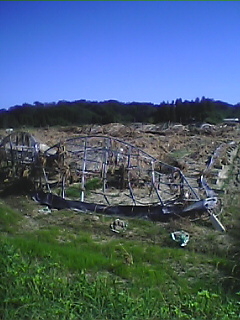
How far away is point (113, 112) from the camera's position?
81.1ft

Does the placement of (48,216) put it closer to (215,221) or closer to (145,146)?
(215,221)

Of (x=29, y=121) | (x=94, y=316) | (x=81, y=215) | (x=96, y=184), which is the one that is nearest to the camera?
(x=94, y=316)

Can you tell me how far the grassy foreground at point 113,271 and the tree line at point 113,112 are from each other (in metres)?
14.7

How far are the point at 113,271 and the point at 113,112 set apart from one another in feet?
67.3

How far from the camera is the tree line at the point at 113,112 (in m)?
21.7

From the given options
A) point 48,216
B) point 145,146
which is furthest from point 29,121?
point 48,216

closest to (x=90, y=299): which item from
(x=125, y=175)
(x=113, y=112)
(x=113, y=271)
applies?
(x=113, y=271)

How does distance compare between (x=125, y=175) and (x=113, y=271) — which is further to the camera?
(x=125, y=175)

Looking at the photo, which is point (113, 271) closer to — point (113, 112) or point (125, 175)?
point (125, 175)

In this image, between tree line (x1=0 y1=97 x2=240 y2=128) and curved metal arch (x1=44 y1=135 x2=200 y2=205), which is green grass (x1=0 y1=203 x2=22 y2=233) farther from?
tree line (x1=0 y1=97 x2=240 y2=128)

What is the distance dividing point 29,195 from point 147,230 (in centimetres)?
290

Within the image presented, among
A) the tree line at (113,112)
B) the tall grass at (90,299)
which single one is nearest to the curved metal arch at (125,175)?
the tall grass at (90,299)

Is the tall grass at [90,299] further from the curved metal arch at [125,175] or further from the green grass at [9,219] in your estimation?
the curved metal arch at [125,175]

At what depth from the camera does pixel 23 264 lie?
4.17 metres
